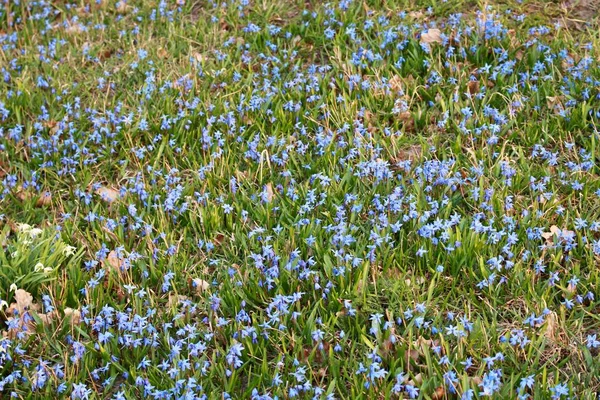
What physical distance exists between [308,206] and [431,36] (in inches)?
74.1

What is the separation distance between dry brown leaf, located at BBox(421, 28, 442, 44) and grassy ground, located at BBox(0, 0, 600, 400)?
11 millimetres

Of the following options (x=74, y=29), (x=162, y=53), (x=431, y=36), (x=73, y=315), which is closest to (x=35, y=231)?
(x=73, y=315)

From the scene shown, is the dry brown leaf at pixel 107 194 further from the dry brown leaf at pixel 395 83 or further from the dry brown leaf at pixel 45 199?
the dry brown leaf at pixel 395 83

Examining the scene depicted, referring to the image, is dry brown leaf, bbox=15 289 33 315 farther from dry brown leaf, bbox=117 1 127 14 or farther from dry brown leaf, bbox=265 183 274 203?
dry brown leaf, bbox=117 1 127 14

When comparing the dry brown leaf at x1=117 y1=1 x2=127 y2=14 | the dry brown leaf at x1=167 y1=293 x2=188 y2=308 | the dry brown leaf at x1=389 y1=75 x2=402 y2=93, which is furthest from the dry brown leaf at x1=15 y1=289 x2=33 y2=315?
the dry brown leaf at x1=117 y1=1 x2=127 y2=14

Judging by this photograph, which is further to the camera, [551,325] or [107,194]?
[107,194]

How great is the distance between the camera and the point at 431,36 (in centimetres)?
510

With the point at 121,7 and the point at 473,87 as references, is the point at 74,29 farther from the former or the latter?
the point at 473,87

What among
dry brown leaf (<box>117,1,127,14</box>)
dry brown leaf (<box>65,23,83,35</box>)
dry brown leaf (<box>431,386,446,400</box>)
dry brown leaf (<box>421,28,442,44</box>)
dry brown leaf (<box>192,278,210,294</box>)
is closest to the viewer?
dry brown leaf (<box>431,386,446,400</box>)

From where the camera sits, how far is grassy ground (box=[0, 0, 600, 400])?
3.16 m

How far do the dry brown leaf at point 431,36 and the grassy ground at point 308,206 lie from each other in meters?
0.01

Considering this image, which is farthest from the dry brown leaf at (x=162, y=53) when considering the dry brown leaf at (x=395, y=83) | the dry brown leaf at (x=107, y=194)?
the dry brown leaf at (x=395, y=83)

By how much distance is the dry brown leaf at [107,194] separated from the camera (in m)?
4.21

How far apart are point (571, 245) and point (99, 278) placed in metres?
2.28
